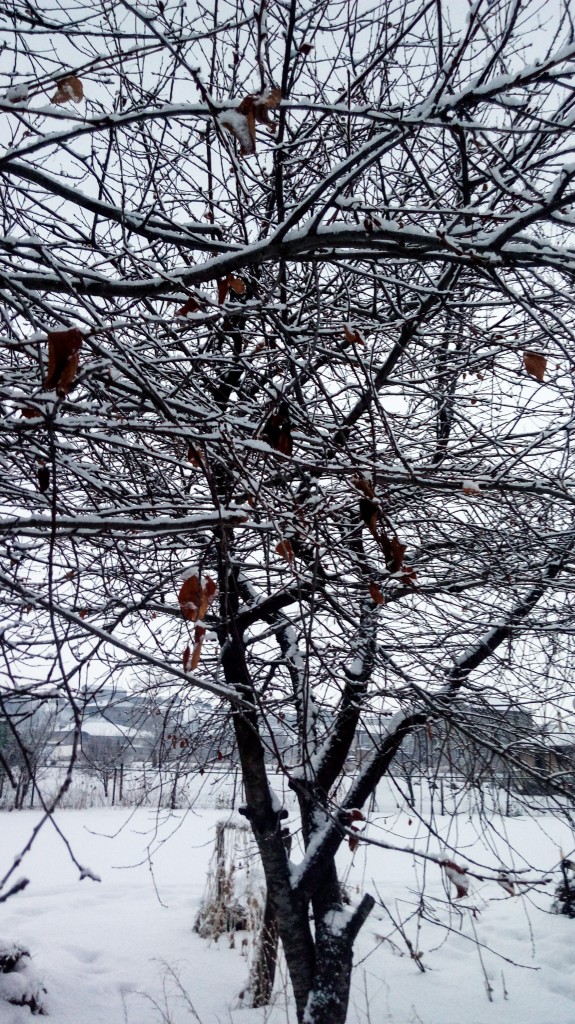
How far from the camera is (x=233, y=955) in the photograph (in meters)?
7.09

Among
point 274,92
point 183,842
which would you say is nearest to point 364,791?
point 274,92

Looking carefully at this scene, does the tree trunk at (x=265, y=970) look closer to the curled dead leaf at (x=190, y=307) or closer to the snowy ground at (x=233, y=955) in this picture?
the snowy ground at (x=233, y=955)

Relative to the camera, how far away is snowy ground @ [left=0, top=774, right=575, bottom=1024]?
17.6 ft

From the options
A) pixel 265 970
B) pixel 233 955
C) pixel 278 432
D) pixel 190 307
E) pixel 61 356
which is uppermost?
pixel 190 307

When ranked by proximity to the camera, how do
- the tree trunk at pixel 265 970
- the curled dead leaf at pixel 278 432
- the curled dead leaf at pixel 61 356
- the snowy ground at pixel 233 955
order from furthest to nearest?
the tree trunk at pixel 265 970, the snowy ground at pixel 233 955, the curled dead leaf at pixel 278 432, the curled dead leaf at pixel 61 356

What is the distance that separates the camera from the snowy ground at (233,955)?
5.35 m

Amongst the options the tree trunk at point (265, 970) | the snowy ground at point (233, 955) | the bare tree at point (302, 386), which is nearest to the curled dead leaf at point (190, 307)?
the bare tree at point (302, 386)

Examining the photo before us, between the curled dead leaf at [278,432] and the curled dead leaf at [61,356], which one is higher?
the curled dead leaf at [278,432]

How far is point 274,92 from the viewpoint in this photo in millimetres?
1517

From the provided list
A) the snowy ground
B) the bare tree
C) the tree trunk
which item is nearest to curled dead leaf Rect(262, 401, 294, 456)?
the bare tree

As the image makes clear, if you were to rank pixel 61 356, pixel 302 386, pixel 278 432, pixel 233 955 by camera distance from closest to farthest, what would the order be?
pixel 61 356
pixel 278 432
pixel 302 386
pixel 233 955

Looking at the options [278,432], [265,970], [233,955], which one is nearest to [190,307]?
[278,432]

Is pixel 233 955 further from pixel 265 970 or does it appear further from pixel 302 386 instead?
pixel 302 386

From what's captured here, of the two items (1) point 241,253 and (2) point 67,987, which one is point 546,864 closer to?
(2) point 67,987
